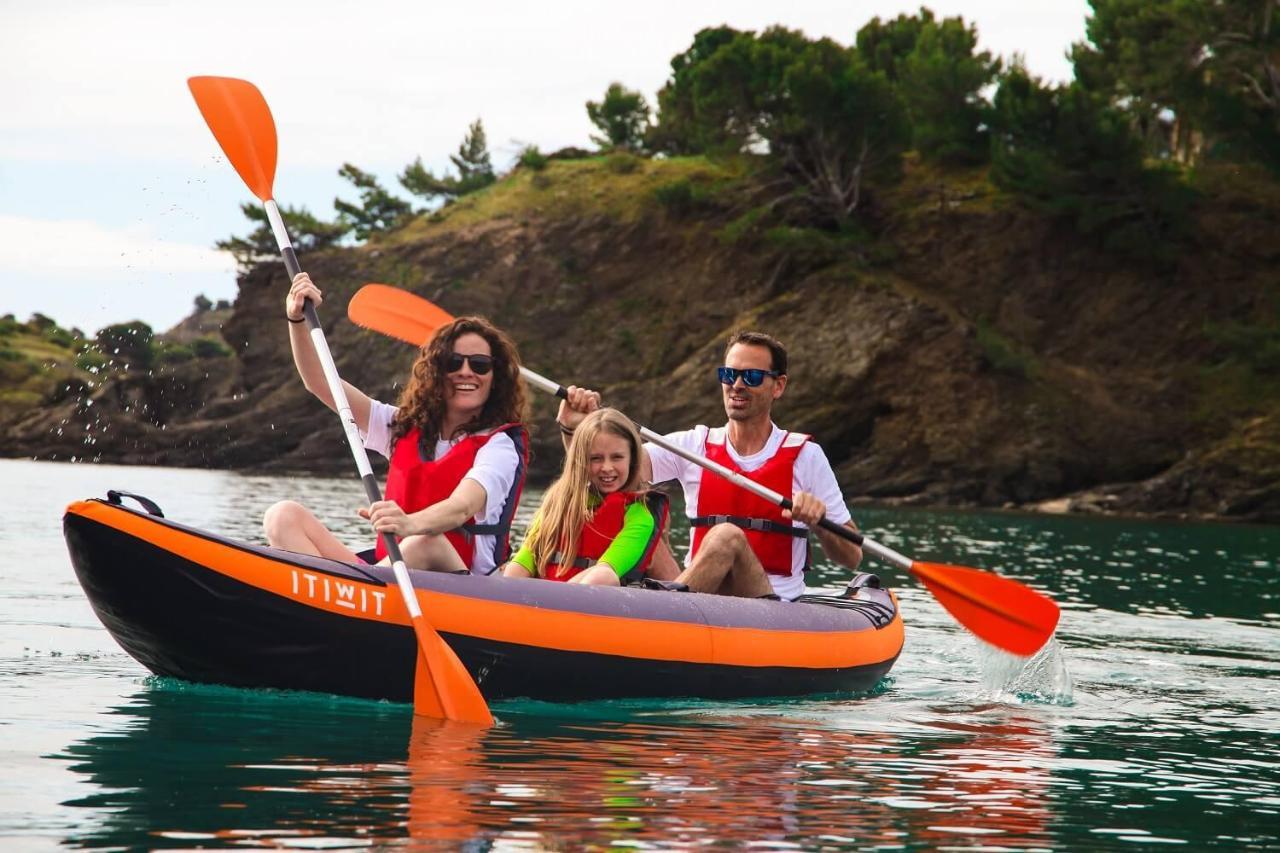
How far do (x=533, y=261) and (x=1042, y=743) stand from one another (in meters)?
33.9

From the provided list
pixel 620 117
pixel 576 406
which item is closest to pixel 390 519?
pixel 576 406

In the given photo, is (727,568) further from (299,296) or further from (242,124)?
(242,124)

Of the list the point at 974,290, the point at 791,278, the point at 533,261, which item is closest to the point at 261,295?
the point at 533,261

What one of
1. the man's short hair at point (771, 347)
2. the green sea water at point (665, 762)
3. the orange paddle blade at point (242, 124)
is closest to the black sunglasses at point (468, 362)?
the green sea water at point (665, 762)

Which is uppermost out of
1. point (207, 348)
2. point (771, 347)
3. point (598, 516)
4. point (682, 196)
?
point (682, 196)

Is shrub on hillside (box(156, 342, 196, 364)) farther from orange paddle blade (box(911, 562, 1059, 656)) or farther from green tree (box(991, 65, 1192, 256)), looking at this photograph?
orange paddle blade (box(911, 562, 1059, 656))

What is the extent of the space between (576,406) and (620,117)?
42.0 m

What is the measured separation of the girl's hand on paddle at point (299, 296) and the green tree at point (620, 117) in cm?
4164

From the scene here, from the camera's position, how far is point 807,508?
21.0ft

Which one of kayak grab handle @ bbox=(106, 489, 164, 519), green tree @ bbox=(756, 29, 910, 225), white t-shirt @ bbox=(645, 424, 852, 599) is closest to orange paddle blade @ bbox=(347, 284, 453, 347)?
white t-shirt @ bbox=(645, 424, 852, 599)

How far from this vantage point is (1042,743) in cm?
545

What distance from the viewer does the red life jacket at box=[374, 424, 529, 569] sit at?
18.0 ft

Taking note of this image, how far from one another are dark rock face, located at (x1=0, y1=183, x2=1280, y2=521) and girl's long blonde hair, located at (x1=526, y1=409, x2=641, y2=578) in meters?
21.2

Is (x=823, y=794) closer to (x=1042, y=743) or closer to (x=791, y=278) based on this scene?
(x=1042, y=743)
